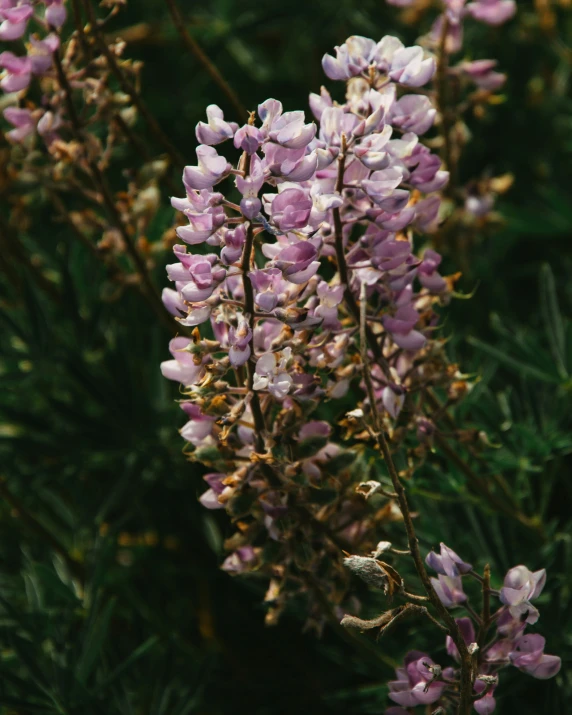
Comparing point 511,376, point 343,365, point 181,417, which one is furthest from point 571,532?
point 181,417

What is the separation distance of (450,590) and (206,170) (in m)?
0.54

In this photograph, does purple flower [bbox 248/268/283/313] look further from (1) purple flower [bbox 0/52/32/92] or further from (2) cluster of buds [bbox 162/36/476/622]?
(1) purple flower [bbox 0/52/32/92]

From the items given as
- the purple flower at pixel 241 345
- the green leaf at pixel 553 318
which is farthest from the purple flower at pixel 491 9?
the purple flower at pixel 241 345

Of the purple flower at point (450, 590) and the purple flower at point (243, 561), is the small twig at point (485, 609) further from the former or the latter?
the purple flower at point (243, 561)

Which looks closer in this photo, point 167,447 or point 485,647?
point 485,647

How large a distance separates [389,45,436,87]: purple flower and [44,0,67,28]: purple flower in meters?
0.50

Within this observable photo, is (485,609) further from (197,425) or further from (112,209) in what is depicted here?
(112,209)

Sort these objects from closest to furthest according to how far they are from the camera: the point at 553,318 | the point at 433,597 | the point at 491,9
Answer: the point at 433,597 → the point at 553,318 → the point at 491,9

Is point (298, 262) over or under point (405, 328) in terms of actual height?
over

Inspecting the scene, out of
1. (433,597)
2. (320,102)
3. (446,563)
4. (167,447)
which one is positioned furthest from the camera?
(167,447)

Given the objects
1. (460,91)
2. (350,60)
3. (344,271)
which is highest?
(350,60)

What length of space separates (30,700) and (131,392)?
60 centimetres

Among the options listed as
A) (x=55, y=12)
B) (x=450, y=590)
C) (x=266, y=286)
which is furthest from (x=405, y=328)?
(x=55, y=12)

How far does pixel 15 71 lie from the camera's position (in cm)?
130
